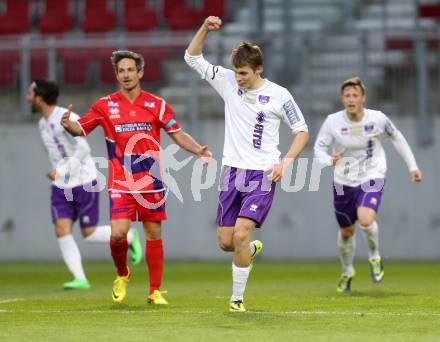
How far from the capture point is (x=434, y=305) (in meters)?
10.6

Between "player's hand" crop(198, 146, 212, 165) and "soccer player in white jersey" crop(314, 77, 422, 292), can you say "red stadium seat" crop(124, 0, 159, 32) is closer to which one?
"soccer player in white jersey" crop(314, 77, 422, 292)

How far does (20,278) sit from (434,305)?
724 cm

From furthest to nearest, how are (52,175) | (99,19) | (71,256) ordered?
(99,19) < (71,256) < (52,175)

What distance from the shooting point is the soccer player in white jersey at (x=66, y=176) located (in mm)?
13859

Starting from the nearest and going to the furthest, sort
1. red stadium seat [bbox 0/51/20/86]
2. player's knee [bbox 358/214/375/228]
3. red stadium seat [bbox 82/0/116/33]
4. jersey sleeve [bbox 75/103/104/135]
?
jersey sleeve [bbox 75/103/104/135] → player's knee [bbox 358/214/375/228] → red stadium seat [bbox 0/51/20/86] → red stadium seat [bbox 82/0/116/33]

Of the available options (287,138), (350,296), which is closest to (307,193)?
(287,138)

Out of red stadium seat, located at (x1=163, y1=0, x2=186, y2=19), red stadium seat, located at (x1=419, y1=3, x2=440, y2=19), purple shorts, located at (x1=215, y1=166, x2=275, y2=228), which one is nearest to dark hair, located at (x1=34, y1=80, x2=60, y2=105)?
purple shorts, located at (x1=215, y1=166, x2=275, y2=228)

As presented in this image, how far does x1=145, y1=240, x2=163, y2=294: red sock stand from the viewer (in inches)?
433

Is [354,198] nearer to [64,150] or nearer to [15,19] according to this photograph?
[64,150]

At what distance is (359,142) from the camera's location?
13.0 meters

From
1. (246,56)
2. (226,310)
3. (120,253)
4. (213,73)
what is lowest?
(226,310)

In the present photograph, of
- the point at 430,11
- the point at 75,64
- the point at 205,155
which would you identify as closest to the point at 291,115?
the point at 205,155

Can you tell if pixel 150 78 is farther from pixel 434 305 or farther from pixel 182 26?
pixel 434 305

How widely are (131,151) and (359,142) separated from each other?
3149 mm
